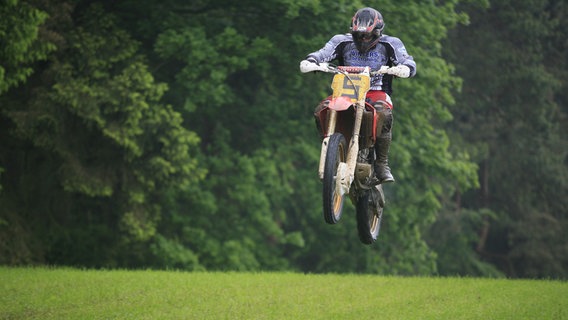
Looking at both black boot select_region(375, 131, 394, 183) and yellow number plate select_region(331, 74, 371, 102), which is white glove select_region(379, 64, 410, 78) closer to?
yellow number plate select_region(331, 74, 371, 102)

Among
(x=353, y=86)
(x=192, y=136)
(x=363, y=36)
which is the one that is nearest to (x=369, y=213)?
(x=353, y=86)

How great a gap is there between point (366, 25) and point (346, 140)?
4.00 feet

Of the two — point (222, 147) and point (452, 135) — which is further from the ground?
point (222, 147)

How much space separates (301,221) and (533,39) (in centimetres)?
Answer: 1173

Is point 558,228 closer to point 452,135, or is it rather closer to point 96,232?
point 452,135

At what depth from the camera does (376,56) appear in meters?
12.1

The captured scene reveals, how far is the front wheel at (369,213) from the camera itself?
12.2 metres

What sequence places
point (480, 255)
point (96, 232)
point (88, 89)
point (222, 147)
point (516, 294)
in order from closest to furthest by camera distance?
point (516, 294)
point (88, 89)
point (96, 232)
point (222, 147)
point (480, 255)

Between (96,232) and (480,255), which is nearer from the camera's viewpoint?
(96,232)

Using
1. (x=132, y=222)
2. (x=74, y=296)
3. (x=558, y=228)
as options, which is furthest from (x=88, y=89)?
(x=558, y=228)

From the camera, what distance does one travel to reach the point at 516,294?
1955 centimetres

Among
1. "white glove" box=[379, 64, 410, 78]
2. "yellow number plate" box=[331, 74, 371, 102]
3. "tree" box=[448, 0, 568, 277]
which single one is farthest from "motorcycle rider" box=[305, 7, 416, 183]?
"tree" box=[448, 0, 568, 277]

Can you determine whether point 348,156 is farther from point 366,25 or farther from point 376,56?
point 366,25

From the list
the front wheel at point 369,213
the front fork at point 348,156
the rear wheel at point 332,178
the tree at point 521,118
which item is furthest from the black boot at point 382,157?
the tree at point 521,118
